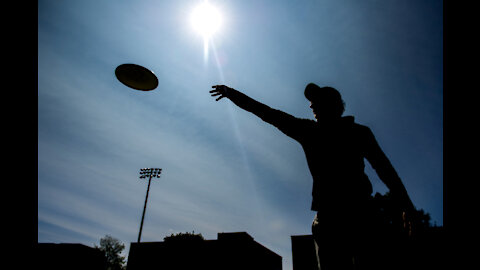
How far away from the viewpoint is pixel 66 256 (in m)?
31.1

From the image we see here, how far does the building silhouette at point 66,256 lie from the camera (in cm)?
3039

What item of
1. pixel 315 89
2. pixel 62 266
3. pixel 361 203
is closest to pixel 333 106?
pixel 315 89

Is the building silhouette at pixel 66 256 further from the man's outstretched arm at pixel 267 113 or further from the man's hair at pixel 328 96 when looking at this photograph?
the man's hair at pixel 328 96

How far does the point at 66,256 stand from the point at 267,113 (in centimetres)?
4241

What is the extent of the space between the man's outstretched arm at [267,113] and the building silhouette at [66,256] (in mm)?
41387

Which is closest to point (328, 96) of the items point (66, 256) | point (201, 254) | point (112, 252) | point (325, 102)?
point (325, 102)

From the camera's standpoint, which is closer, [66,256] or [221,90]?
[221,90]

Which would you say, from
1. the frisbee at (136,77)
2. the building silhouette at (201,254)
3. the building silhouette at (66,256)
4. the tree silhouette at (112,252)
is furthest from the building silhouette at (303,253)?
the tree silhouette at (112,252)

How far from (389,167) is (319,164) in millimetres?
541

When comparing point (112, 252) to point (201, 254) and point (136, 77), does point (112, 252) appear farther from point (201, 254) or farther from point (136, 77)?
point (136, 77)

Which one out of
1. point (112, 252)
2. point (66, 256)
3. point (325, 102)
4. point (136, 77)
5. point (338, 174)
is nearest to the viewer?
point (338, 174)

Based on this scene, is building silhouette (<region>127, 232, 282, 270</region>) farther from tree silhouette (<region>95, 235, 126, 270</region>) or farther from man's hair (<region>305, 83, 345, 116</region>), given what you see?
tree silhouette (<region>95, 235, 126, 270</region>)

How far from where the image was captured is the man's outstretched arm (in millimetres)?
1964
